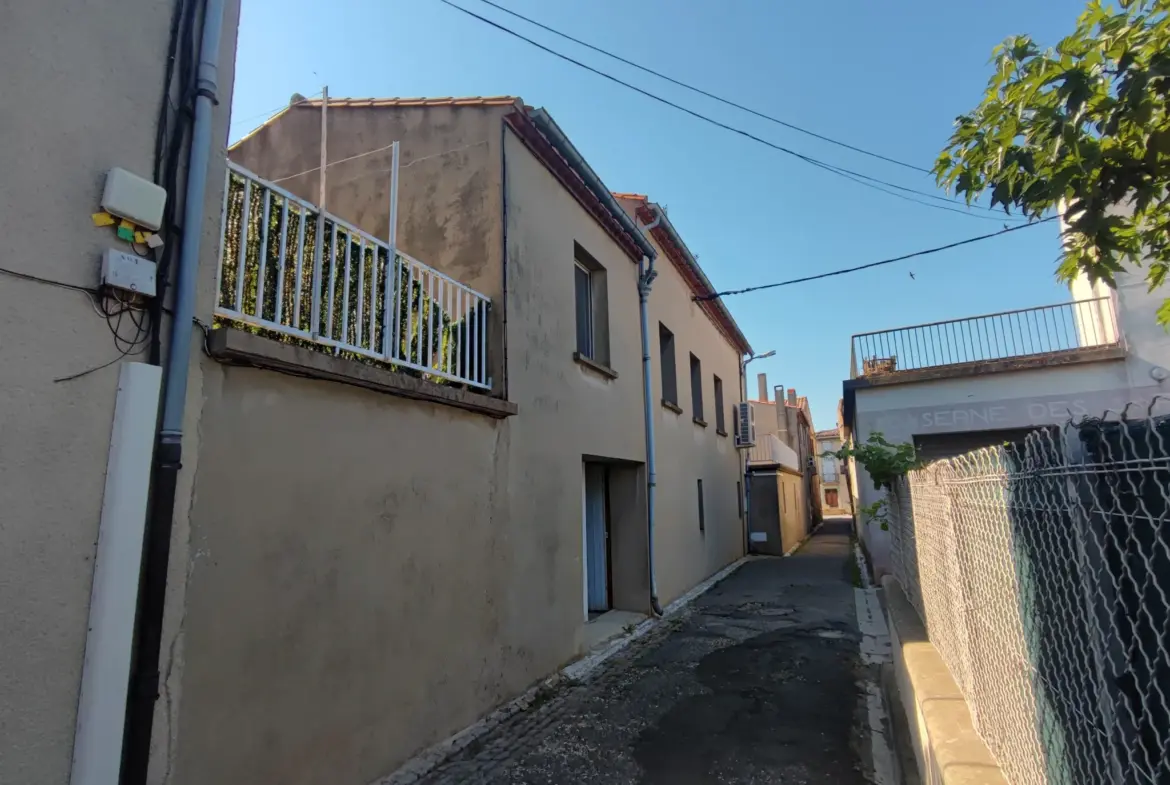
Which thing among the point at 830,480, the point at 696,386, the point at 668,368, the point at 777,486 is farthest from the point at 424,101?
the point at 830,480

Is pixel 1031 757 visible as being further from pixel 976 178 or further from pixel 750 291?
pixel 750 291

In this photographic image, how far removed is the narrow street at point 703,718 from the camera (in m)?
4.07

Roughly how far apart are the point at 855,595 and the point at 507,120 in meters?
9.19

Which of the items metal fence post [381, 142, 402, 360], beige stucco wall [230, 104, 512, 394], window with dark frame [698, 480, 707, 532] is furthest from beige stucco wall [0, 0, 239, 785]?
window with dark frame [698, 480, 707, 532]

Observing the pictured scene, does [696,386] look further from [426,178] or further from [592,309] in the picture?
[426,178]

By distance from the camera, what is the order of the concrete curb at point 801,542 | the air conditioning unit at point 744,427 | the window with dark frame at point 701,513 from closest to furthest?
1. the window with dark frame at point 701,513
2. the air conditioning unit at point 744,427
3. the concrete curb at point 801,542

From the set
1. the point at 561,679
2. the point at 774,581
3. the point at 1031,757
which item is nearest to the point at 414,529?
the point at 561,679

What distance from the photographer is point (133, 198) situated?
2637 millimetres

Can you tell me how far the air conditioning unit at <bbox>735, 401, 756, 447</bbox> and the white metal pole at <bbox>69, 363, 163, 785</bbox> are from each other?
14.8 m

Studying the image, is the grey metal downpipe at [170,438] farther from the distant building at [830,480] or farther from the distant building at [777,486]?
the distant building at [830,480]

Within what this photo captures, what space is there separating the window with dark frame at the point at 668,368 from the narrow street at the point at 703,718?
410 centimetres

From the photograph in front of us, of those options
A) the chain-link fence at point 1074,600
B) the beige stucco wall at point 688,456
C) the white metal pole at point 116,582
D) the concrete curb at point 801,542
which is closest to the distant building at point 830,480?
the concrete curb at point 801,542

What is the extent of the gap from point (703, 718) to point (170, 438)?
4372 mm

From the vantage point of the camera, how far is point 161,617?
266 cm
